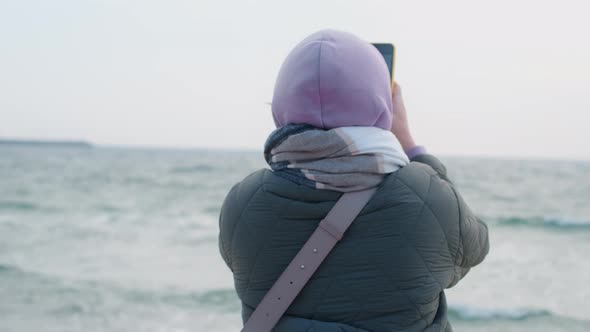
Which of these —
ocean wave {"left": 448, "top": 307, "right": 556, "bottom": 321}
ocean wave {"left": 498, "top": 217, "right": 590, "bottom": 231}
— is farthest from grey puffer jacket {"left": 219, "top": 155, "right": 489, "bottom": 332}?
ocean wave {"left": 498, "top": 217, "right": 590, "bottom": 231}

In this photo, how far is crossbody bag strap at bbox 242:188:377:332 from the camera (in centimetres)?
130

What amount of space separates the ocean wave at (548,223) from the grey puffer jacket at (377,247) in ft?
43.3

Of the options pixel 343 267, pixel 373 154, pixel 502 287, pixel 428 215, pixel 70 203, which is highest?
pixel 373 154

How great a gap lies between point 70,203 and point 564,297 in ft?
45.9

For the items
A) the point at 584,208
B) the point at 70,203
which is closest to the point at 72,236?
the point at 70,203

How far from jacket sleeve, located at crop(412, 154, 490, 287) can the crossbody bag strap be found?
0.66ft

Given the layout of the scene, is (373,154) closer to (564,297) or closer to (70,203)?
(564,297)

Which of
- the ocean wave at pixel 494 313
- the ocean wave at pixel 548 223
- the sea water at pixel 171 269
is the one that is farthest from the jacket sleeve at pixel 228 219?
the ocean wave at pixel 548 223

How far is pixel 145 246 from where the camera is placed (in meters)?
10.6

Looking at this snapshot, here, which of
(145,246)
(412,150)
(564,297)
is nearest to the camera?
(412,150)

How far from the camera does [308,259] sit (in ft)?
4.34

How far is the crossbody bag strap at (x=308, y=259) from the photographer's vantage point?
1.30 meters

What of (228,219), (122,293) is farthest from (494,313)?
(228,219)

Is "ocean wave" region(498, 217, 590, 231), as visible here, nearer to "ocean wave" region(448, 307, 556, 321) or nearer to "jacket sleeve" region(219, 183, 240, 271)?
"ocean wave" region(448, 307, 556, 321)
